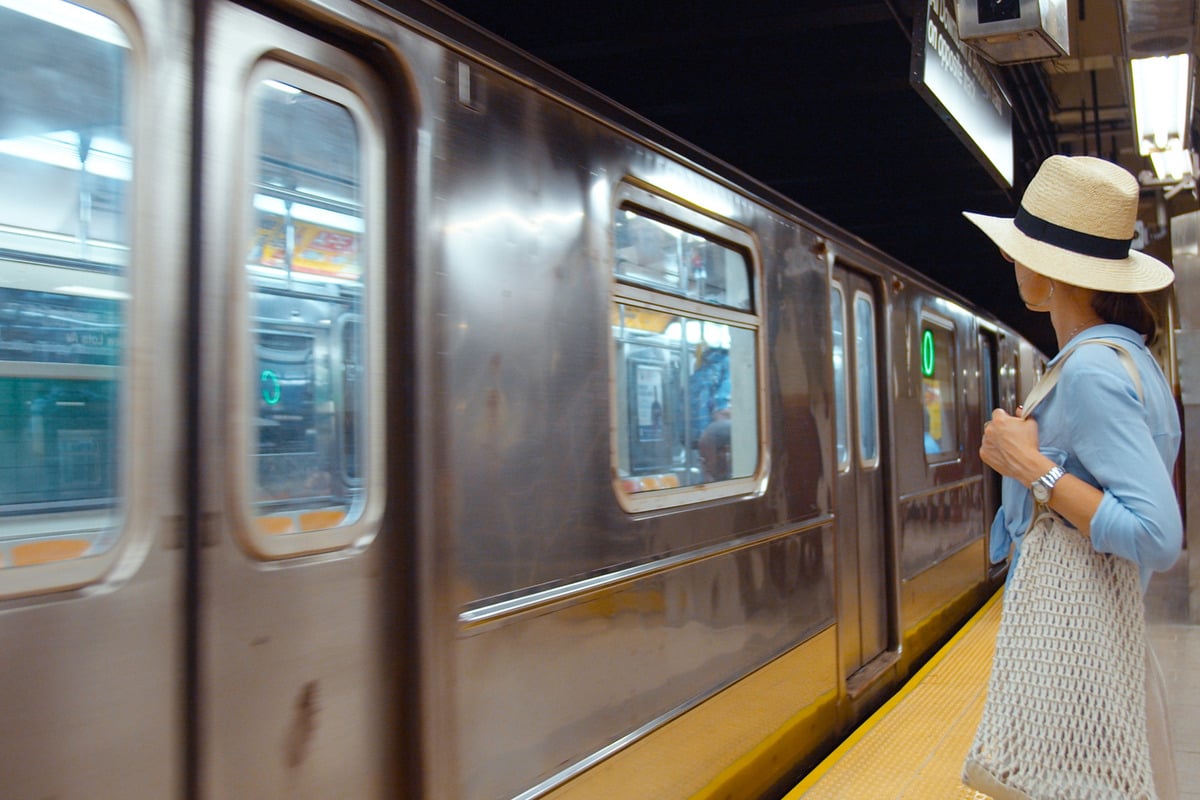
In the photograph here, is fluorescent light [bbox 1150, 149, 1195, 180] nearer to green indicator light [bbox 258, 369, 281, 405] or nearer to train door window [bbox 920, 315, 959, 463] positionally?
train door window [bbox 920, 315, 959, 463]

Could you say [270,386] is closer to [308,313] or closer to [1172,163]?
[308,313]

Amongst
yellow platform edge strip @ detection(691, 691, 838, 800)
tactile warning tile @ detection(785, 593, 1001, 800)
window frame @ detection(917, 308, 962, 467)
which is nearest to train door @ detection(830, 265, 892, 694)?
tactile warning tile @ detection(785, 593, 1001, 800)

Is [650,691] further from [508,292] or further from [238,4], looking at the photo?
[238,4]

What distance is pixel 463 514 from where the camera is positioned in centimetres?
218

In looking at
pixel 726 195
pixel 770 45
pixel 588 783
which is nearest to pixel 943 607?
pixel 770 45

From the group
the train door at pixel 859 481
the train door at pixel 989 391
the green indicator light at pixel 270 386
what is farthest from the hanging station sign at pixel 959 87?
the green indicator light at pixel 270 386

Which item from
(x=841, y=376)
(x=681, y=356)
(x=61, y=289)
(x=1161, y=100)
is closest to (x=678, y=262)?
(x=681, y=356)

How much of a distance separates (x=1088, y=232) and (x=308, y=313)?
1.44m

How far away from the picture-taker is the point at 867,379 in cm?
554

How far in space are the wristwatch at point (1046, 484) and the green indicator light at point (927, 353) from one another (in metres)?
4.71

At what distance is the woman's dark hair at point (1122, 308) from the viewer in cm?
188

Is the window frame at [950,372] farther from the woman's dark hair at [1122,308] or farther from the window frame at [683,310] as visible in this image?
the woman's dark hair at [1122,308]

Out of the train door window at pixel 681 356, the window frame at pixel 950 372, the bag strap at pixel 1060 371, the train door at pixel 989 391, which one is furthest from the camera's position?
the train door at pixel 989 391

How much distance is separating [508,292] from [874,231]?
11284mm
